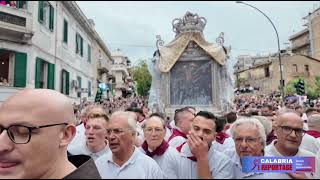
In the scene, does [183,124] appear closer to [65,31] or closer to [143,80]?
[65,31]

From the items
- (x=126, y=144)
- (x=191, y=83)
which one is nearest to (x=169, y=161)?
(x=126, y=144)

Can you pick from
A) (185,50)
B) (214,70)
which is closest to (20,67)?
(185,50)

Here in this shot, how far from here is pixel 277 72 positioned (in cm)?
3847

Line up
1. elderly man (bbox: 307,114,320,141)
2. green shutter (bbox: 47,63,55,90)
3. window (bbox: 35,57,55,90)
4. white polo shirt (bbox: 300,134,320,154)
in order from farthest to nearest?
green shutter (bbox: 47,63,55,90) → window (bbox: 35,57,55,90) → elderly man (bbox: 307,114,320,141) → white polo shirt (bbox: 300,134,320,154)

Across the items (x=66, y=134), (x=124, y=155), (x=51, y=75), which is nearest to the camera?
(x=66, y=134)

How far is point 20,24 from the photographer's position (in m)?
15.2

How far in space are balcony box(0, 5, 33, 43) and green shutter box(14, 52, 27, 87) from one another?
0.83 metres

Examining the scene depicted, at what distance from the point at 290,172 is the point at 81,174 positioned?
32.9 inches

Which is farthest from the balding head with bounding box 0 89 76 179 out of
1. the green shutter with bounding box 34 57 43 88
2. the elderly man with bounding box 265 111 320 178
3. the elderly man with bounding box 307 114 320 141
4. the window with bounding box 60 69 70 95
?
the window with bounding box 60 69 70 95

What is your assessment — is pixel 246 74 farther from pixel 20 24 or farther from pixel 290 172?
pixel 290 172

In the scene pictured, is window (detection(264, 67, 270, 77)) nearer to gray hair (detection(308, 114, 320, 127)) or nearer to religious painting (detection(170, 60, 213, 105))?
religious painting (detection(170, 60, 213, 105))

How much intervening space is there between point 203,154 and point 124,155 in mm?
1370

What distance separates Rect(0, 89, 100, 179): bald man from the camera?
1338 mm

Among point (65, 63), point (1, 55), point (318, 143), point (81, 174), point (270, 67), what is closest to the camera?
point (81, 174)
